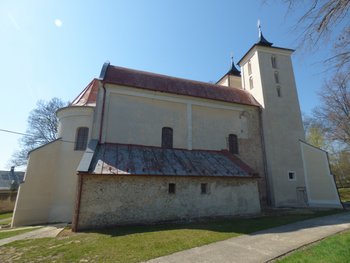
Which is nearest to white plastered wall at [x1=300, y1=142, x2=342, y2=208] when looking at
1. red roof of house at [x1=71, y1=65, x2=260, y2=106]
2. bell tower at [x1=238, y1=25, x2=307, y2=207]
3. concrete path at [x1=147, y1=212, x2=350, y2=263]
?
bell tower at [x1=238, y1=25, x2=307, y2=207]

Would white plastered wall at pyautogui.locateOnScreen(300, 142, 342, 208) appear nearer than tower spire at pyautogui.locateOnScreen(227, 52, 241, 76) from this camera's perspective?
Yes

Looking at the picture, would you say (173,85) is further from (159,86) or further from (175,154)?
(175,154)

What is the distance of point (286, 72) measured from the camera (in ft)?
66.9

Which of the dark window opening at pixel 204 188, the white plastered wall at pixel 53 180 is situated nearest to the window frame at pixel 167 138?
the dark window opening at pixel 204 188

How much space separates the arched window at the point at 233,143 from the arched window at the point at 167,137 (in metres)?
4.94

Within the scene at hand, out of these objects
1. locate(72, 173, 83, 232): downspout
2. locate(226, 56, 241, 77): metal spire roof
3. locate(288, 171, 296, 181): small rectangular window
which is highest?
locate(226, 56, 241, 77): metal spire roof

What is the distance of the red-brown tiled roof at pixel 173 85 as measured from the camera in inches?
620

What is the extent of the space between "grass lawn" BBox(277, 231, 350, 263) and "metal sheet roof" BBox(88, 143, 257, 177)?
6.80 meters

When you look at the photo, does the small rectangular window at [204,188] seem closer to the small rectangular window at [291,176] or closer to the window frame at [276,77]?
the small rectangular window at [291,176]

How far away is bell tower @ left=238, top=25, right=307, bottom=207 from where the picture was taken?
16859mm

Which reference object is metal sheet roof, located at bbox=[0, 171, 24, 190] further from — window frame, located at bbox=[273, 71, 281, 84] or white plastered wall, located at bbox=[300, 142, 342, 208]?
Answer: white plastered wall, located at bbox=[300, 142, 342, 208]

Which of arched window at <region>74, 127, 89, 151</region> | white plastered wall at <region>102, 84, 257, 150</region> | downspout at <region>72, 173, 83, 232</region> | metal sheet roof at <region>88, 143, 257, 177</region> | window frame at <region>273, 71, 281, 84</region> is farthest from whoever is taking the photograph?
window frame at <region>273, 71, 281, 84</region>

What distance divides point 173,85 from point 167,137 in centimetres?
458

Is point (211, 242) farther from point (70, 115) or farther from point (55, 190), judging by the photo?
point (70, 115)
